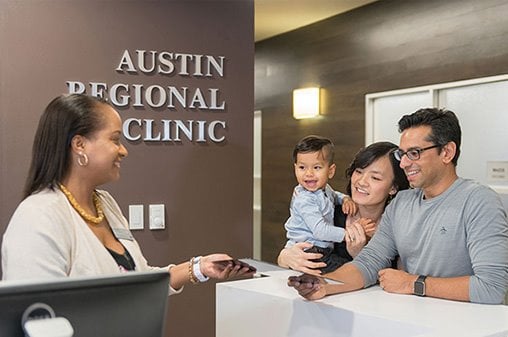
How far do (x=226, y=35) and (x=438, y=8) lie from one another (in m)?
1.69

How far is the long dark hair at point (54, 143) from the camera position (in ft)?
5.84

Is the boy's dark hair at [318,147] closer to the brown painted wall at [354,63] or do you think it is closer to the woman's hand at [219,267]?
the woman's hand at [219,267]

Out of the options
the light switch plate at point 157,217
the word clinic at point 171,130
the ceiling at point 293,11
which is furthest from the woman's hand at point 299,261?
the ceiling at point 293,11

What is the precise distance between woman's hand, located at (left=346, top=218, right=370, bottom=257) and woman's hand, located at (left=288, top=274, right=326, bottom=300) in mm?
728

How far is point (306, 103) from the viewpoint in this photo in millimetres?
5469

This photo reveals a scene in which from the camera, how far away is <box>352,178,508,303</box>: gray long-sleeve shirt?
1883mm

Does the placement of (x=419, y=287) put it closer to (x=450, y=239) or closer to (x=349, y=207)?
Answer: (x=450, y=239)

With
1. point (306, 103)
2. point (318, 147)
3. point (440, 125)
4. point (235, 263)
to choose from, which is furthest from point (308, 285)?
point (306, 103)

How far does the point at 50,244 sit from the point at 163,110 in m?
1.76

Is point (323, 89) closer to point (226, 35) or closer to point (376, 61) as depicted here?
point (376, 61)

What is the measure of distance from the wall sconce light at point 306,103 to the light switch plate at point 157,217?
2512mm

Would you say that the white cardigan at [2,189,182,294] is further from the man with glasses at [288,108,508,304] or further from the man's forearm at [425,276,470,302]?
the man's forearm at [425,276,470,302]

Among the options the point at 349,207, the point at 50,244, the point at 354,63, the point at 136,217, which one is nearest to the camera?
the point at 50,244

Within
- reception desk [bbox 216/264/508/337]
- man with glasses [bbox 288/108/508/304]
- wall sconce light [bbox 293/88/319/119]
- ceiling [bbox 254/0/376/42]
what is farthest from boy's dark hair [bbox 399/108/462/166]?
wall sconce light [bbox 293/88/319/119]
